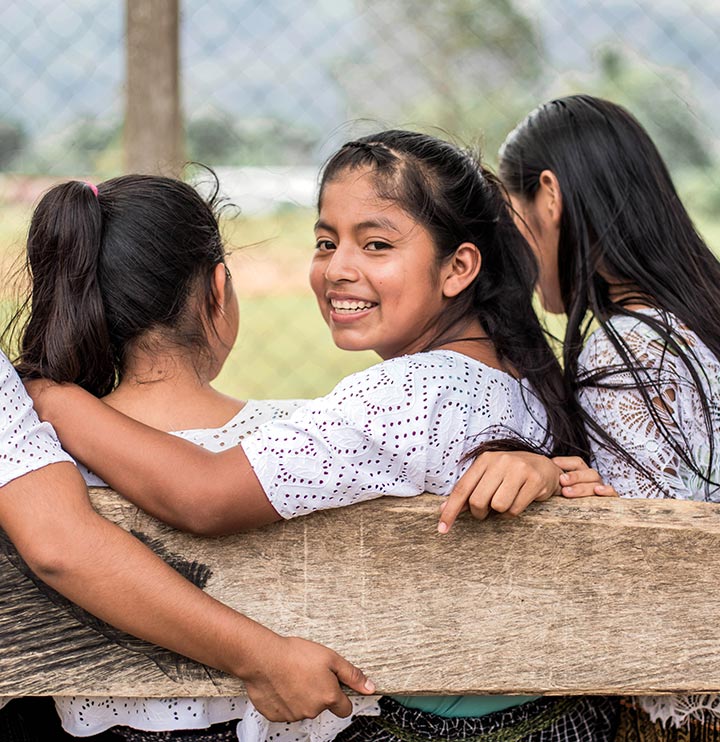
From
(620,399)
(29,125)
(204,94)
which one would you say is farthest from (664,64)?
(620,399)

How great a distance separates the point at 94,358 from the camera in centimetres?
151

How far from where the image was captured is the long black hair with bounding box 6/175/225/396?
4.91 ft

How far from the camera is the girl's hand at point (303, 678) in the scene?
126 cm

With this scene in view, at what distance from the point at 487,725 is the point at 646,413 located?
52cm

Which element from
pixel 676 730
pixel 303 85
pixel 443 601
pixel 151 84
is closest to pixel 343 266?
pixel 443 601

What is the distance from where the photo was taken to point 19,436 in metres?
1.26

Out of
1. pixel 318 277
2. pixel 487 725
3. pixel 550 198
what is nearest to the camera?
pixel 487 725

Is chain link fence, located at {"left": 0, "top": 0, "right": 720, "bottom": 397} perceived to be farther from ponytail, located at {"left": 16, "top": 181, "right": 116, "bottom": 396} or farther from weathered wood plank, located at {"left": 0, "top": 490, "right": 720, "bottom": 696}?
weathered wood plank, located at {"left": 0, "top": 490, "right": 720, "bottom": 696}

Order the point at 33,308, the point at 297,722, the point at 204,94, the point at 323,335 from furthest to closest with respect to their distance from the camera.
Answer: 1. the point at 323,335
2. the point at 204,94
3. the point at 33,308
4. the point at 297,722

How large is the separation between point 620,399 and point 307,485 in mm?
592

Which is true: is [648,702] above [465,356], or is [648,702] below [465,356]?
below

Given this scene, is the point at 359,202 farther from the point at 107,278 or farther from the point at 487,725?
the point at 487,725

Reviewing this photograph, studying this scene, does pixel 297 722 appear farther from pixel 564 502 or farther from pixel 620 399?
pixel 620 399

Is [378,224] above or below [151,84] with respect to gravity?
below
